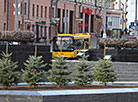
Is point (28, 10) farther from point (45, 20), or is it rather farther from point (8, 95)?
point (8, 95)

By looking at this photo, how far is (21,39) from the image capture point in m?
24.8

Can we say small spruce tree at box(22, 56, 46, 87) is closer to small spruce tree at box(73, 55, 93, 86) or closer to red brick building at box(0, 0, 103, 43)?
small spruce tree at box(73, 55, 93, 86)

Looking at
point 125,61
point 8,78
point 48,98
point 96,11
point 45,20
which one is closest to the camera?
point 48,98

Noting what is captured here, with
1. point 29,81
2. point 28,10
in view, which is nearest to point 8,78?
point 29,81

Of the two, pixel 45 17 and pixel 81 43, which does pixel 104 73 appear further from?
pixel 45 17

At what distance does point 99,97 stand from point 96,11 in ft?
312

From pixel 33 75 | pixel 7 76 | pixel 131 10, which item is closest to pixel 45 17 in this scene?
pixel 33 75

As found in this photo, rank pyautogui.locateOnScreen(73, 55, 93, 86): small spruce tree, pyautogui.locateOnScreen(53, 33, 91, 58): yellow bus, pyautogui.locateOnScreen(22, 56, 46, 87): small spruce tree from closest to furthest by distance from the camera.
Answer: pyautogui.locateOnScreen(22, 56, 46, 87): small spruce tree → pyautogui.locateOnScreen(73, 55, 93, 86): small spruce tree → pyautogui.locateOnScreen(53, 33, 91, 58): yellow bus

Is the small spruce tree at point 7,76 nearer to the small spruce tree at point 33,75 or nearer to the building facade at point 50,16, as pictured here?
the small spruce tree at point 33,75

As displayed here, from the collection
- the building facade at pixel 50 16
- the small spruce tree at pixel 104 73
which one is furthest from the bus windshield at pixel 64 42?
the small spruce tree at pixel 104 73

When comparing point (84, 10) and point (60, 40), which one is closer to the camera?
point (60, 40)

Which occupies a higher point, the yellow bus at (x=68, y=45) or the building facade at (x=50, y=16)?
the building facade at (x=50, y=16)

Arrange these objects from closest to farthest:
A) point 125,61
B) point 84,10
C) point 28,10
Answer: point 125,61 < point 28,10 < point 84,10

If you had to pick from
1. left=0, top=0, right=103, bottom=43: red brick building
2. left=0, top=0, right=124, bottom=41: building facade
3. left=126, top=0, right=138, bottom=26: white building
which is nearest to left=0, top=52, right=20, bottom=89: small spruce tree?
left=0, top=0, right=124, bottom=41: building facade
